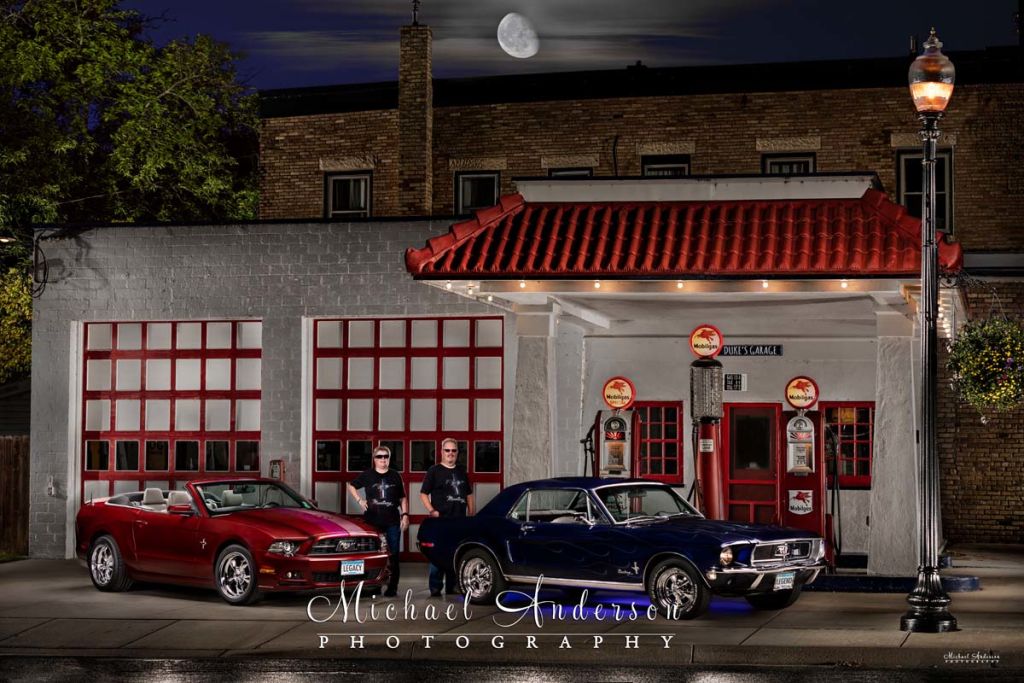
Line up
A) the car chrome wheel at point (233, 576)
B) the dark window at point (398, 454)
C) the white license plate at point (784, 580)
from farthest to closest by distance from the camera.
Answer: the dark window at point (398, 454) < the car chrome wheel at point (233, 576) < the white license plate at point (784, 580)

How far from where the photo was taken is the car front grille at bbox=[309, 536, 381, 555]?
16922 millimetres

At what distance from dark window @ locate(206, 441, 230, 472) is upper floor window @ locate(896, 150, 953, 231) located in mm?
13530

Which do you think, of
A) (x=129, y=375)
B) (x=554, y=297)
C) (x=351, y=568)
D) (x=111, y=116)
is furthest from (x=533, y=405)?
(x=111, y=116)

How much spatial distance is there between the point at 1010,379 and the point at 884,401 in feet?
4.90

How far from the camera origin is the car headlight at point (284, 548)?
16750mm

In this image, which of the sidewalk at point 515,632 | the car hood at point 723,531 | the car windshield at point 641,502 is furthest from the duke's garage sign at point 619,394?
the car hood at point 723,531

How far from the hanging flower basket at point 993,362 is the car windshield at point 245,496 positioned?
818cm

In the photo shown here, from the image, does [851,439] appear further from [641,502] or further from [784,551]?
[784,551]

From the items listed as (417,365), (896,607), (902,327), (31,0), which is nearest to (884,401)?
(902,327)

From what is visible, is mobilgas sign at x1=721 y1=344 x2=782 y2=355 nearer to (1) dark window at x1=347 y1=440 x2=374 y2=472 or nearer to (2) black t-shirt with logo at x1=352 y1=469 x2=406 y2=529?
(1) dark window at x1=347 y1=440 x2=374 y2=472

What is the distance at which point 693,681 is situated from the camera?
12297 mm

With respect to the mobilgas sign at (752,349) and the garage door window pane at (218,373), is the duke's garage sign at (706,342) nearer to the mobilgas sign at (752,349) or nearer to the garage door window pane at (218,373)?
the mobilgas sign at (752,349)

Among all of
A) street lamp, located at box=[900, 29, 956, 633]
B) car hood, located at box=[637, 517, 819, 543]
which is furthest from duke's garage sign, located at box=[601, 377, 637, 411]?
street lamp, located at box=[900, 29, 956, 633]

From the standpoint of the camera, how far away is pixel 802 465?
854 inches
